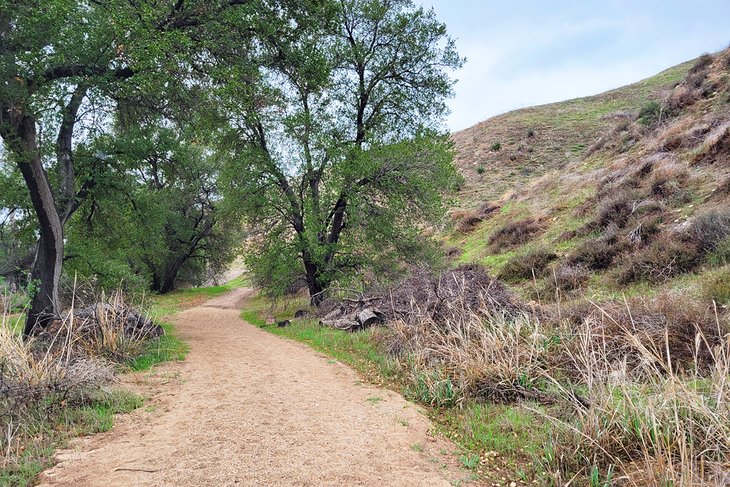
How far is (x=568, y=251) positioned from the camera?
38.9 ft

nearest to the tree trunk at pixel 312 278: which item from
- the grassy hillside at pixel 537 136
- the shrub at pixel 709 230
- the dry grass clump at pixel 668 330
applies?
the dry grass clump at pixel 668 330

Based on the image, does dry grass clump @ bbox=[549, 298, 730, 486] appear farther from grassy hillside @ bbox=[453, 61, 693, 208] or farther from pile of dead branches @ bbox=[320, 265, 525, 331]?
grassy hillside @ bbox=[453, 61, 693, 208]

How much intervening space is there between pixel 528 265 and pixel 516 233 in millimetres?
4448

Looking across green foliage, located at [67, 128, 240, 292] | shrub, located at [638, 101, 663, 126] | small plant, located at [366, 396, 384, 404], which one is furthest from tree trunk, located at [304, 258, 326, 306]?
shrub, located at [638, 101, 663, 126]

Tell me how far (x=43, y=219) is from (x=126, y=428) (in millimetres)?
6983

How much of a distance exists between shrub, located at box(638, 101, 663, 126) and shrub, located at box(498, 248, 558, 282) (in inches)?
460

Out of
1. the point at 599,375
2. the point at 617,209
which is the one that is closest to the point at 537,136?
the point at 617,209

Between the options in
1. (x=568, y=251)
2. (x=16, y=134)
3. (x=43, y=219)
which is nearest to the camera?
(x=16, y=134)

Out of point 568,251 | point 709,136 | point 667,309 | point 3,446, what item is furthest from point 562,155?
point 3,446

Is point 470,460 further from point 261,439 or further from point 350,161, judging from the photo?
point 350,161

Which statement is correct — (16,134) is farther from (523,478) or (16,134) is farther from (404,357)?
(523,478)

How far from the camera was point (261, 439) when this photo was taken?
13.5 ft

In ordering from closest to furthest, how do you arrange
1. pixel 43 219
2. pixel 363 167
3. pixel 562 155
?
pixel 43 219 < pixel 363 167 < pixel 562 155

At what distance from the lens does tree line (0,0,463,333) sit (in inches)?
311
